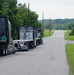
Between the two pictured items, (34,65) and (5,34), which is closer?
(34,65)

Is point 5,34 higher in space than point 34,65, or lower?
higher

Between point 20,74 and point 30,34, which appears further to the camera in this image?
point 30,34

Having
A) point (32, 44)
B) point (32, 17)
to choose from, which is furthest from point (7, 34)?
point (32, 17)

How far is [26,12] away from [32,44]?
44990mm

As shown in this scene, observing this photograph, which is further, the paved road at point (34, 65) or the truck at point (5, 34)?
the truck at point (5, 34)

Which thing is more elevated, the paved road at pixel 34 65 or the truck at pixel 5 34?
the truck at pixel 5 34

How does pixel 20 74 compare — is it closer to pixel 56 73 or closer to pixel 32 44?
pixel 56 73

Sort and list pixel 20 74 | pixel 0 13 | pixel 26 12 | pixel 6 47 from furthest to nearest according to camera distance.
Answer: pixel 26 12 → pixel 0 13 → pixel 6 47 → pixel 20 74

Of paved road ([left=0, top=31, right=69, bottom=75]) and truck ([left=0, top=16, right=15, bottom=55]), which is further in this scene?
truck ([left=0, top=16, right=15, bottom=55])

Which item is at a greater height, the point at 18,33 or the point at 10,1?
the point at 10,1

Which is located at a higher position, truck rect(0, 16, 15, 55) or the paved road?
truck rect(0, 16, 15, 55)

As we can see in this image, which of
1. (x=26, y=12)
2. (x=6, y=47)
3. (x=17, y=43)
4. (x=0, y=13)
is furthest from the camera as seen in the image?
(x=26, y=12)

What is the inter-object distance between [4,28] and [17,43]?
6.87m

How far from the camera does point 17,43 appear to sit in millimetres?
39750
